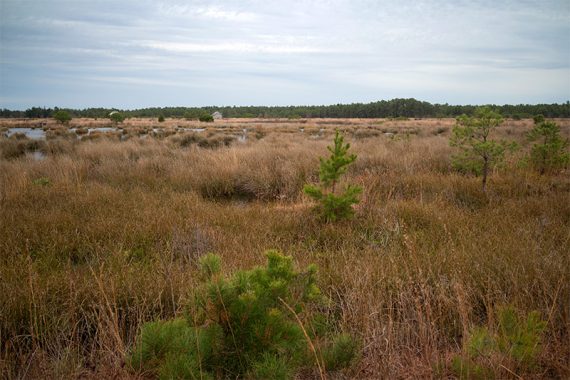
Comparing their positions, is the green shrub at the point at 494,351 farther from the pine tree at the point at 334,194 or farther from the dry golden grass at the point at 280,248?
the pine tree at the point at 334,194

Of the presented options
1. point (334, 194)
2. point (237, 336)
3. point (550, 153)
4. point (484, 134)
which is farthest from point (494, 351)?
point (550, 153)

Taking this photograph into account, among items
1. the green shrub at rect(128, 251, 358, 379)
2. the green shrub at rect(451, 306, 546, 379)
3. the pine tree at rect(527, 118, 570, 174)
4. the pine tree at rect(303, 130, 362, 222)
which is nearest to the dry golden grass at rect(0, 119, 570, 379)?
the green shrub at rect(451, 306, 546, 379)

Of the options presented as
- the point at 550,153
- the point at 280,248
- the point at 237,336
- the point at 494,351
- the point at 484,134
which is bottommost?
the point at 280,248

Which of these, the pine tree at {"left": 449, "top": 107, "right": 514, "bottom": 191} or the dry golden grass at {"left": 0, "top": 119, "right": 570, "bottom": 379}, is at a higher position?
the pine tree at {"left": 449, "top": 107, "right": 514, "bottom": 191}

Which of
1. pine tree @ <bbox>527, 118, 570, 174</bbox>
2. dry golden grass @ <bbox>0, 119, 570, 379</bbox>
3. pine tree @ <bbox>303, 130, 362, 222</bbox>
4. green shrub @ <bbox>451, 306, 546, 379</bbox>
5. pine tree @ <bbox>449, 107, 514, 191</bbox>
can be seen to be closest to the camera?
green shrub @ <bbox>451, 306, 546, 379</bbox>

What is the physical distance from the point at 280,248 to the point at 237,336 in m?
2.78

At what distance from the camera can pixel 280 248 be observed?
4.73 meters

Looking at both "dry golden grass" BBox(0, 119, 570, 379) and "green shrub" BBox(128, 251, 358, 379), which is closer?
"green shrub" BBox(128, 251, 358, 379)

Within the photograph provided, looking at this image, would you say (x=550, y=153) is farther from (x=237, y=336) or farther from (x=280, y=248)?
(x=237, y=336)

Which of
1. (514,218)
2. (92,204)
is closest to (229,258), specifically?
(92,204)

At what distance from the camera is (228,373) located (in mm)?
2150

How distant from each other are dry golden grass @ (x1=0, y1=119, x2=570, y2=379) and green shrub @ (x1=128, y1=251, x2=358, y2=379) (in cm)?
43

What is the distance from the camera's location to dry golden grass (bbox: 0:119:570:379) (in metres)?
2.77

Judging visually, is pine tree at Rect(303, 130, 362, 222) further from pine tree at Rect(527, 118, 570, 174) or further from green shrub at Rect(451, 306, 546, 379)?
pine tree at Rect(527, 118, 570, 174)
